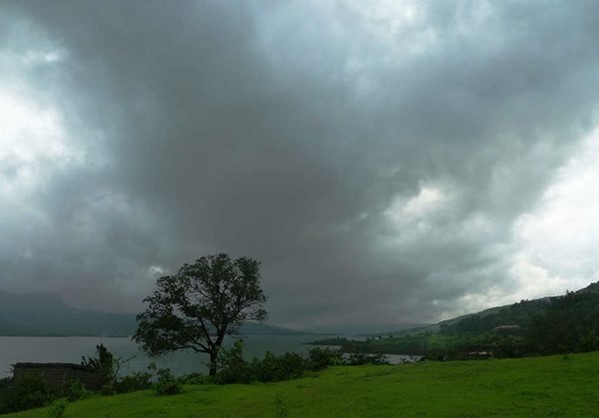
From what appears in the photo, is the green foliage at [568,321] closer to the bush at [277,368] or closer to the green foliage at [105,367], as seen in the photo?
the bush at [277,368]

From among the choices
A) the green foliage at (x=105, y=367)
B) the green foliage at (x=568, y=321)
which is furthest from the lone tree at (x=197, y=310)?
the green foliage at (x=568, y=321)

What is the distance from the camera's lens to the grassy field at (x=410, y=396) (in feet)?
56.7

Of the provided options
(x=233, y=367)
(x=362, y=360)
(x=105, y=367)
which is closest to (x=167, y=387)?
(x=233, y=367)

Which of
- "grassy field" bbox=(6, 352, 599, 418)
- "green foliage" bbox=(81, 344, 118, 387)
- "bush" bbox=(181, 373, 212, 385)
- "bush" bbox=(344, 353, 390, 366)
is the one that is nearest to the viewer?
"grassy field" bbox=(6, 352, 599, 418)

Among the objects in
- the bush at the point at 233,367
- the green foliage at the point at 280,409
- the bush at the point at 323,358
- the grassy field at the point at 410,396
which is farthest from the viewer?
the bush at the point at 323,358

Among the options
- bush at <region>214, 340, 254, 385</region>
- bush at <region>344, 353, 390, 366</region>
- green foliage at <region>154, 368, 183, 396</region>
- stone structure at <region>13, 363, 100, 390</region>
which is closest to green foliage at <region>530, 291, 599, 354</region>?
bush at <region>344, 353, 390, 366</region>

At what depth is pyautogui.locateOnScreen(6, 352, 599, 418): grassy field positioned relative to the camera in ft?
56.7

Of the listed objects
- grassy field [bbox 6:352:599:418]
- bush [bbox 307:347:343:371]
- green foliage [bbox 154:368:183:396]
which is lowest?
grassy field [bbox 6:352:599:418]

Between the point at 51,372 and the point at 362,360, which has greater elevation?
the point at 51,372

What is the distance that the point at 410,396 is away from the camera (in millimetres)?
21062

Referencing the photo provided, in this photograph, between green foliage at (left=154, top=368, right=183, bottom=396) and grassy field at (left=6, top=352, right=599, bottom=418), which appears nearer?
grassy field at (left=6, top=352, right=599, bottom=418)

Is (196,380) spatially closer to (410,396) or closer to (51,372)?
(51,372)

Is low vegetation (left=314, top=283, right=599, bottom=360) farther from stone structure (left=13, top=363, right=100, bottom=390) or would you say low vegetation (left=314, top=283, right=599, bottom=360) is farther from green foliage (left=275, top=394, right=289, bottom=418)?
stone structure (left=13, top=363, right=100, bottom=390)

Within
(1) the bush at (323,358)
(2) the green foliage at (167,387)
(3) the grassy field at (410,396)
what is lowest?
(3) the grassy field at (410,396)
